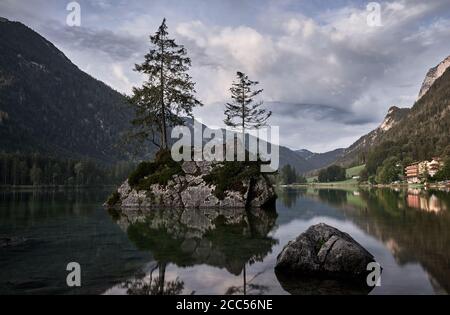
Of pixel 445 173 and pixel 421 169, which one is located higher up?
pixel 421 169

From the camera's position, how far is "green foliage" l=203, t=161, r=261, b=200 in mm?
42125

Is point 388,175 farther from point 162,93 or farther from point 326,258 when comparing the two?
point 326,258

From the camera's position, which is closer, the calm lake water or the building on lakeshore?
the calm lake water

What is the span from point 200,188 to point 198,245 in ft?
80.3

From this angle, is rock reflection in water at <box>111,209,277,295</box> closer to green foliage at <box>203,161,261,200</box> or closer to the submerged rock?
the submerged rock

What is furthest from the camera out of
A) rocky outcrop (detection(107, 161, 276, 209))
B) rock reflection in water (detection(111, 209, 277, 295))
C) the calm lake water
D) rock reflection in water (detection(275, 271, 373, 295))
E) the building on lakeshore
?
the building on lakeshore

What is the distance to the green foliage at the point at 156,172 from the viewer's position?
4391 cm

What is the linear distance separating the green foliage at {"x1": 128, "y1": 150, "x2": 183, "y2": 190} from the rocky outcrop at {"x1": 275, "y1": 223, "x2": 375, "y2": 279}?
31155mm

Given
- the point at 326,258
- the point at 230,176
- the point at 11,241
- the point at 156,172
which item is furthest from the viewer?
the point at 156,172

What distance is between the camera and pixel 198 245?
722 inches

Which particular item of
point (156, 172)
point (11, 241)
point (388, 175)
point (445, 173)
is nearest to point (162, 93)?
point (156, 172)

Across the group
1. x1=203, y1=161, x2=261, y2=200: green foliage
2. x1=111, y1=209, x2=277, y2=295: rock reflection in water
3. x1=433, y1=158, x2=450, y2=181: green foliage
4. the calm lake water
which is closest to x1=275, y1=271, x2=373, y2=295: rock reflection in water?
the calm lake water
